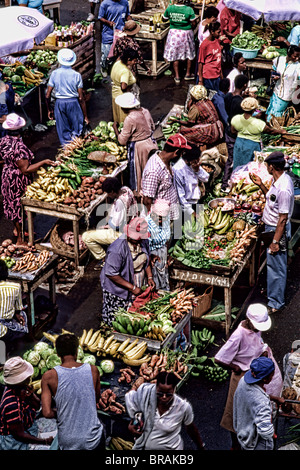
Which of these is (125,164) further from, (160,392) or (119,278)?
(160,392)

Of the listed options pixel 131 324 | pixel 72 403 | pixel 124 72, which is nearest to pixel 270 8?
pixel 124 72

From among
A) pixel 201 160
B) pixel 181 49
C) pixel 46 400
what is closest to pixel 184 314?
pixel 46 400

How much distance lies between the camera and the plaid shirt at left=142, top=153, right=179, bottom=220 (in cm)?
933

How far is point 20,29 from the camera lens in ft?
42.1

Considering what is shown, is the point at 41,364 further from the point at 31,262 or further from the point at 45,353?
the point at 31,262

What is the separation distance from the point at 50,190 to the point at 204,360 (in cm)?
328

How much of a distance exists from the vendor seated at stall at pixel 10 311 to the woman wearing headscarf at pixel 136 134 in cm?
299

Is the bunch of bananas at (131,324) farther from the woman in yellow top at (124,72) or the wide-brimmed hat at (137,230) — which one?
the woman in yellow top at (124,72)

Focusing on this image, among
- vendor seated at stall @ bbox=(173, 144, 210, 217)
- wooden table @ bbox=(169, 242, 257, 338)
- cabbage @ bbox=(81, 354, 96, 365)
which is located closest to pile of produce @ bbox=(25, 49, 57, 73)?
vendor seated at stall @ bbox=(173, 144, 210, 217)

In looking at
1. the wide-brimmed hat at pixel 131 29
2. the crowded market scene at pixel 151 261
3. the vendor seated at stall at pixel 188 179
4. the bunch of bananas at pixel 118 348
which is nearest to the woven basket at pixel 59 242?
the crowded market scene at pixel 151 261

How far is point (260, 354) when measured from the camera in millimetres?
7223

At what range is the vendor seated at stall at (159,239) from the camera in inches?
350

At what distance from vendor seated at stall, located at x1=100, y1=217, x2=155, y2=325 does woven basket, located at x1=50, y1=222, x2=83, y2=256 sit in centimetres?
203

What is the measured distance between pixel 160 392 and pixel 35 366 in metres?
2.13
